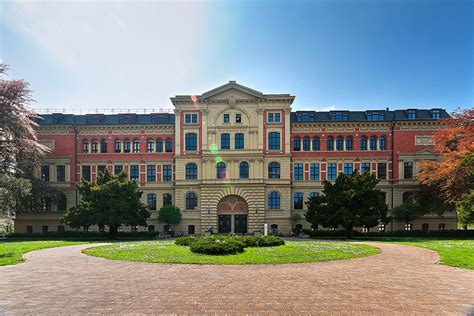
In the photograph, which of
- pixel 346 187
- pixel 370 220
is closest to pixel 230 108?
pixel 346 187

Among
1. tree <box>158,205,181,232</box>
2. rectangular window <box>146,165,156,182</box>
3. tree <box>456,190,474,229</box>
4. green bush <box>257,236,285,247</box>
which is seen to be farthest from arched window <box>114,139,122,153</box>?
tree <box>456,190,474,229</box>

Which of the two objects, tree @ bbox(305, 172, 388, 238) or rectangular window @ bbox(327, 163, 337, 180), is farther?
rectangular window @ bbox(327, 163, 337, 180)

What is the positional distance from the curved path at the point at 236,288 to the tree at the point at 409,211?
23421 millimetres

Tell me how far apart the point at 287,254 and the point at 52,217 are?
122 ft

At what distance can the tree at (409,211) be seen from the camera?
37531 mm

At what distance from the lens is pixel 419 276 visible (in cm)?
1352

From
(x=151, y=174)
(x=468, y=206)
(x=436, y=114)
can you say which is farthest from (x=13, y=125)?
(x=436, y=114)

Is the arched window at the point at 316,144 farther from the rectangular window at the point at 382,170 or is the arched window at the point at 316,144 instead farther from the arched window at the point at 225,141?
the arched window at the point at 225,141

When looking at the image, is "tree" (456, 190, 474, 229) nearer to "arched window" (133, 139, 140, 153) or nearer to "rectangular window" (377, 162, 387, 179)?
"rectangular window" (377, 162, 387, 179)

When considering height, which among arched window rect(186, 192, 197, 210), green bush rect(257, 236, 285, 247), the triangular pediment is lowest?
green bush rect(257, 236, 285, 247)

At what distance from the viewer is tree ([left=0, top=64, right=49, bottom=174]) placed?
32688 mm

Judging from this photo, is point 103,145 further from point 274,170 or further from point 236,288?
point 236,288

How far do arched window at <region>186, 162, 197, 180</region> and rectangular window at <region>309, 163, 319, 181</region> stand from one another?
1635cm

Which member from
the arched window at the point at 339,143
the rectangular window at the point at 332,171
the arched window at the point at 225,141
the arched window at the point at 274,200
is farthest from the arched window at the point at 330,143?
the arched window at the point at 225,141
